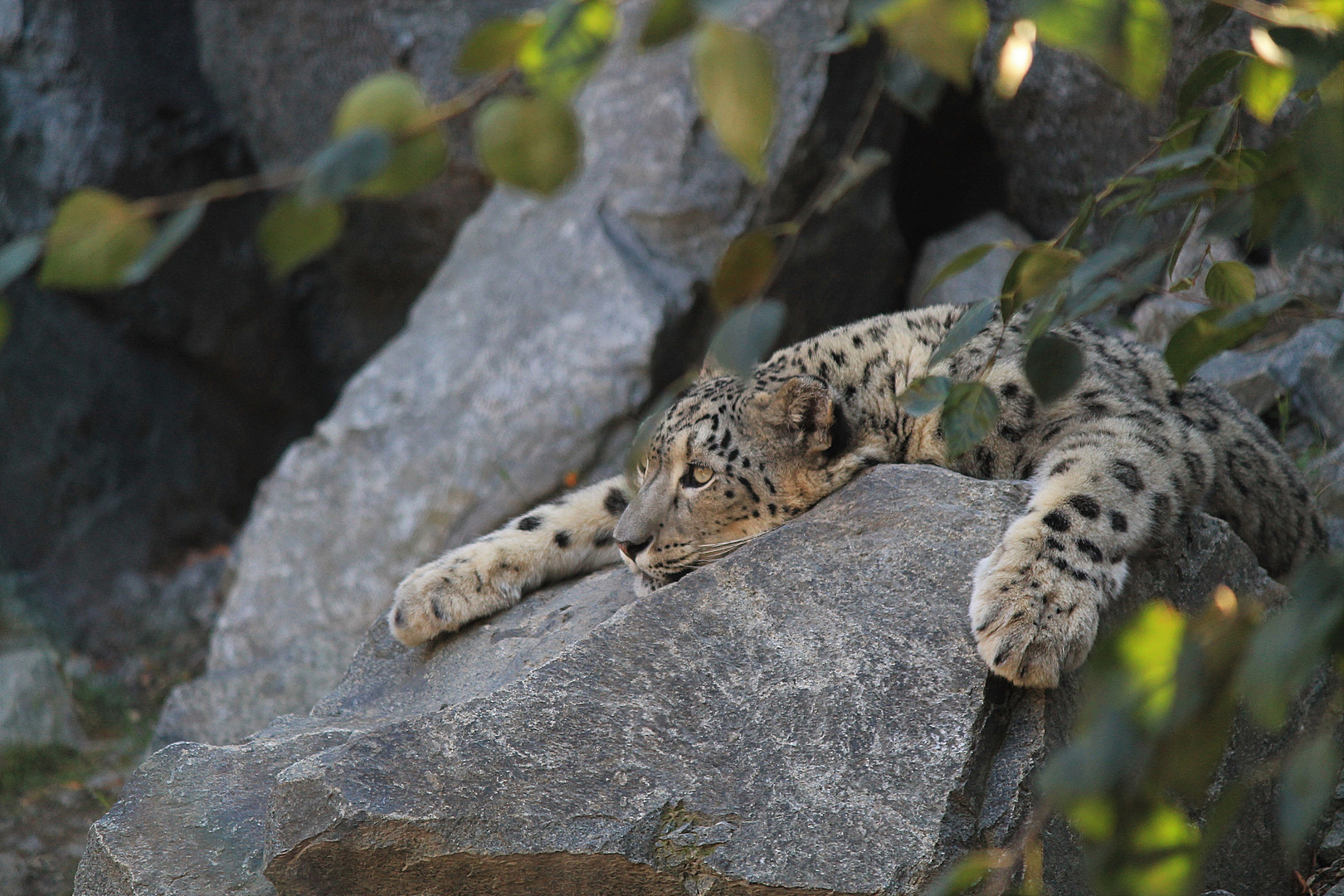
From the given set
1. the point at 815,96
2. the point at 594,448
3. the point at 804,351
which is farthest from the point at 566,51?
the point at 815,96

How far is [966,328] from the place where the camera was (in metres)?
2.08

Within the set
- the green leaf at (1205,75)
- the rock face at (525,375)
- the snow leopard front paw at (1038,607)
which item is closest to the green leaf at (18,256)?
the green leaf at (1205,75)

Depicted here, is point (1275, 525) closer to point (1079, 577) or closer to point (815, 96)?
point (1079, 577)

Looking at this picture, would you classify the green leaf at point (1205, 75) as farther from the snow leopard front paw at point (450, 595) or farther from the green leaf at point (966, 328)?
the snow leopard front paw at point (450, 595)

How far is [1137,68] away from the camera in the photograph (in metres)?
1.17

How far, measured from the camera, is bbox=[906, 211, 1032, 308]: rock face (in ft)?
25.9

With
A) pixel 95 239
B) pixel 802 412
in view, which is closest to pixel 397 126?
pixel 95 239

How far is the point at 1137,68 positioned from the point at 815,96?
6460 mm

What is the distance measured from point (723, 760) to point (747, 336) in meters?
1.92

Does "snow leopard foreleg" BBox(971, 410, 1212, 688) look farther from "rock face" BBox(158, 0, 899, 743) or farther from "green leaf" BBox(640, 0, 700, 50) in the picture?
"rock face" BBox(158, 0, 899, 743)

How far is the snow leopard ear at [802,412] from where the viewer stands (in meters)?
3.88

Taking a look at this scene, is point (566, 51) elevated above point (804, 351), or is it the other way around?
point (566, 51)

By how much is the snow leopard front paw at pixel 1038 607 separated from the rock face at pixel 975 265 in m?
4.92

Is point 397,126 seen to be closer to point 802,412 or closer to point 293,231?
point 293,231
